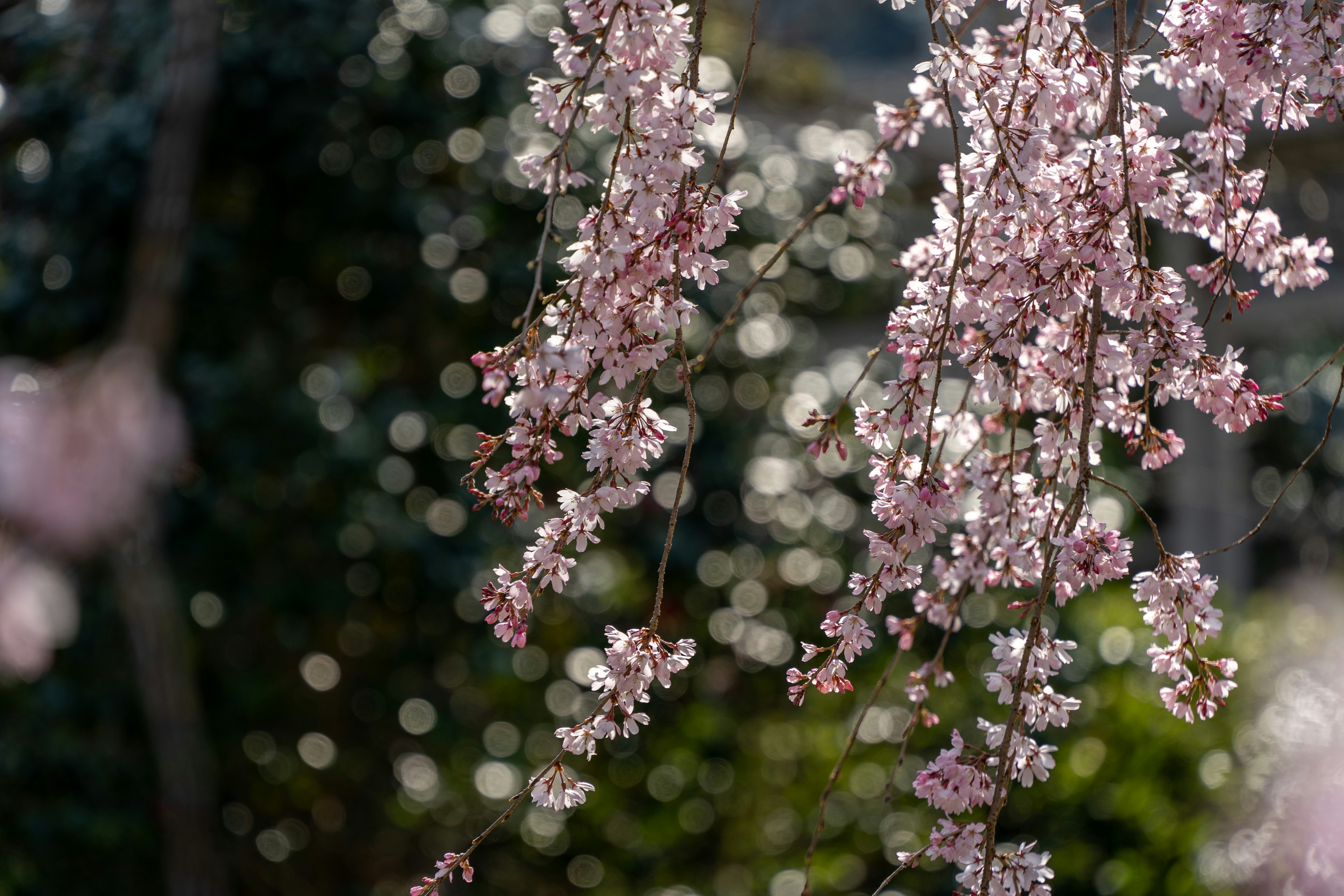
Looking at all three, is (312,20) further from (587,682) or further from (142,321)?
(587,682)

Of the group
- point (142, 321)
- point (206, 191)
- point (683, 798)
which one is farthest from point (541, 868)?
point (206, 191)

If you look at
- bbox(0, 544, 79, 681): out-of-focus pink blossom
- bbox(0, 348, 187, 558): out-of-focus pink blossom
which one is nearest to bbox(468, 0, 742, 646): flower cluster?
bbox(0, 348, 187, 558): out-of-focus pink blossom

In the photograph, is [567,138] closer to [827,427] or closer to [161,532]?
[827,427]

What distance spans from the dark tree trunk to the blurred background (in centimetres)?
4

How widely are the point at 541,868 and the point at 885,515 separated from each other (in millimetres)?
1871

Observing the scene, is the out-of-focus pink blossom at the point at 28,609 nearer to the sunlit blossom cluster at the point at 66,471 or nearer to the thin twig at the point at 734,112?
the sunlit blossom cluster at the point at 66,471

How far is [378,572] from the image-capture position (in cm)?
232

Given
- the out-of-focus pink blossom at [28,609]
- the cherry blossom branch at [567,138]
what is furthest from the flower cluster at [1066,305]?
the out-of-focus pink blossom at [28,609]

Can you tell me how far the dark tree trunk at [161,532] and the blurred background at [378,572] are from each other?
0.04 metres

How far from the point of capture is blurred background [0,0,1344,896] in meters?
Answer: 2.26

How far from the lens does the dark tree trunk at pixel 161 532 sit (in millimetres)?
2225

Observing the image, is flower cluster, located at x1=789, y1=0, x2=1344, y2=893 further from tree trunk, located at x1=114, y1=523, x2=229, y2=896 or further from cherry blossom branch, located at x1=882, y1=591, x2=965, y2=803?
tree trunk, located at x1=114, y1=523, x2=229, y2=896

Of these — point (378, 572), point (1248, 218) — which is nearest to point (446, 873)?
point (1248, 218)

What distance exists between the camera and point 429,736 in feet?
7.59
